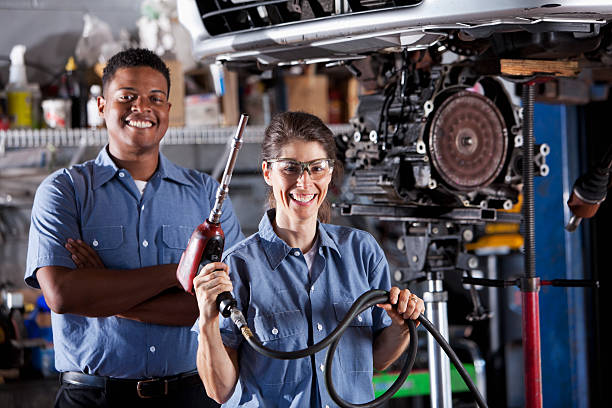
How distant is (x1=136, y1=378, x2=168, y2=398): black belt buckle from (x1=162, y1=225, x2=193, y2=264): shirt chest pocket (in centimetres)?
34

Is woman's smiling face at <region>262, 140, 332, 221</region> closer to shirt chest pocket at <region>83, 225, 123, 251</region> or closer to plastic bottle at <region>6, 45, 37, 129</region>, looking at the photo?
shirt chest pocket at <region>83, 225, 123, 251</region>

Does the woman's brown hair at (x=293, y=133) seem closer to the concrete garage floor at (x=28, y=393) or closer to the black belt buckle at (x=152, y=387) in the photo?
the black belt buckle at (x=152, y=387)

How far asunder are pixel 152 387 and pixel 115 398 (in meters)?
0.10

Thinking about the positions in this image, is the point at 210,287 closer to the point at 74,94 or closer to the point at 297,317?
the point at 297,317

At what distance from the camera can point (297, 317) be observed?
1.89 metres

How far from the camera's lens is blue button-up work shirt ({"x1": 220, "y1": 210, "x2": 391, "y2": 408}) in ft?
6.08

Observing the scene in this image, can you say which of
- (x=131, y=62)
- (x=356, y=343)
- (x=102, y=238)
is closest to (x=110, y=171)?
(x=102, y=238)

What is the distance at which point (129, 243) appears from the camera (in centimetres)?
234

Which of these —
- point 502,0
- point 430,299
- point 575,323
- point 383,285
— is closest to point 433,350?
point 430,299

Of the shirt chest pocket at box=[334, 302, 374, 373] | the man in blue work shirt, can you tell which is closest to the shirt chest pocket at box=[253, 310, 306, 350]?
the shirt chest pocket at box=[334, 302, 374, 373]

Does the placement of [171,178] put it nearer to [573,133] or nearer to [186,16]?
[186,16]

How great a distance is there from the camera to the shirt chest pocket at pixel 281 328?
1.86 metres

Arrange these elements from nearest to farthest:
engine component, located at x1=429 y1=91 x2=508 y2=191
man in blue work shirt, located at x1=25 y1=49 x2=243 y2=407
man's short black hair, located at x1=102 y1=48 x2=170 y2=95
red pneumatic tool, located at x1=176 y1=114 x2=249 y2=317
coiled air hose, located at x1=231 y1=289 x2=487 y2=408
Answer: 1. coiled air hose, located at x1=231 y1=289 x2=487 y2=408
2. red pneumatic tool, located at x1=176 y1=114 x2=249 y2=317
3. man in blue work shirt, located at x1=25 y1=49 x2=243 y2=407
4. man's short black hair, located at x1=102 y1=48 x2=170 y2=95
5. engine component, located at x1=429 y1=91 x2=508 y2=191

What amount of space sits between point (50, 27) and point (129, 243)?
3.14 m
